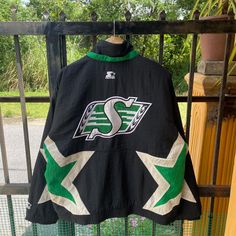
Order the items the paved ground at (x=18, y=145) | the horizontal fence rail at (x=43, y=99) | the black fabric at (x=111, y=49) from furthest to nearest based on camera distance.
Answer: the paved ground at (x=18, y=145) → the horizontal fence rail at (x=43, y=99) → the black fabric at (x=111, y=49)

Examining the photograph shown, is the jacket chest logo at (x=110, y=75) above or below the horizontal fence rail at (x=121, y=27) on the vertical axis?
below

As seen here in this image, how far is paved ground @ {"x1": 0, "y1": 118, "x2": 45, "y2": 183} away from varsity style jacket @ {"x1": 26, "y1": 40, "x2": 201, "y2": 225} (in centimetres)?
224

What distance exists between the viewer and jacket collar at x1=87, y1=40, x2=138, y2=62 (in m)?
0.91

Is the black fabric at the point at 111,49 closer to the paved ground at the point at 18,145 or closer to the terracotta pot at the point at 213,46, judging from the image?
the terracotta pot at the point at 213,46

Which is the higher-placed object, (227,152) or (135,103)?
(135,103)

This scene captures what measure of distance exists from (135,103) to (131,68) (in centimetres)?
12

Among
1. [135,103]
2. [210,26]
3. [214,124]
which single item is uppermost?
[210,26]

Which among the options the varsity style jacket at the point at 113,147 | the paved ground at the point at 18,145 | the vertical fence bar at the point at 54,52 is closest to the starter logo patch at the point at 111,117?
the varsity style jacket at the point at 113,147

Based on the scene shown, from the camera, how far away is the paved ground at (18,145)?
10.7 ft

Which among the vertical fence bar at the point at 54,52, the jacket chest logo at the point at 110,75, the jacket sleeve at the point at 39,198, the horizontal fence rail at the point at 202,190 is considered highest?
the vertical fence bar at the point at 54,52

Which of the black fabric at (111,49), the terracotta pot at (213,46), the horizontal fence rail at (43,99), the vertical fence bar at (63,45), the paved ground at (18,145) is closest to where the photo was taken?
the black fabric at (111,49)

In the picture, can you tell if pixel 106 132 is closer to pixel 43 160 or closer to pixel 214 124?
pixel 43 160

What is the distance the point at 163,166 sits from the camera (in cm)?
95

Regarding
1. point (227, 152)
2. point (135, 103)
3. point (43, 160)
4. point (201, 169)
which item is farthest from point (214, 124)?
point (43, 160)
